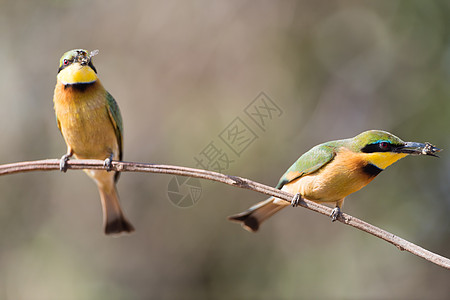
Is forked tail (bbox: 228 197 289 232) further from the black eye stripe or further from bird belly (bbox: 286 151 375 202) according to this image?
the black eye stripe

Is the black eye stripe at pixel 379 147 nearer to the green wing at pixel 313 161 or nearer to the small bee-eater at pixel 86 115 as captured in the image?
the green wing at pixel 313 161

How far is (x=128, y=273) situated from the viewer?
513cm

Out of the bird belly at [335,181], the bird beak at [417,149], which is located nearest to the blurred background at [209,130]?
the bird belly at [335,181]

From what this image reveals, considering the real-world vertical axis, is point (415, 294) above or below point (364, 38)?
below

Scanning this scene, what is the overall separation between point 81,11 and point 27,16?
0.62 m

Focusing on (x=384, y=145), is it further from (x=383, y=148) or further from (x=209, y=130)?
(x=209, y=130)

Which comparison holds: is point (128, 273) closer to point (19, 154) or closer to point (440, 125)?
point (19, 154)

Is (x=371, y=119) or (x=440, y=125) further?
(x=371, y=119)

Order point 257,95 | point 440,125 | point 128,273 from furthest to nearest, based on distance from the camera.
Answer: point 128,273, point 257,95, point 440,125

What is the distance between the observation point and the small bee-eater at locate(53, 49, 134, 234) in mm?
2254

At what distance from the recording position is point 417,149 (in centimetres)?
159

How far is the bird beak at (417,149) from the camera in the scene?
1.46 meters

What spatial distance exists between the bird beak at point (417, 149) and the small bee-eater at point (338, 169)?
0.04 metres

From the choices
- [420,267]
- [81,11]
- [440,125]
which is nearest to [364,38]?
[440,125]
